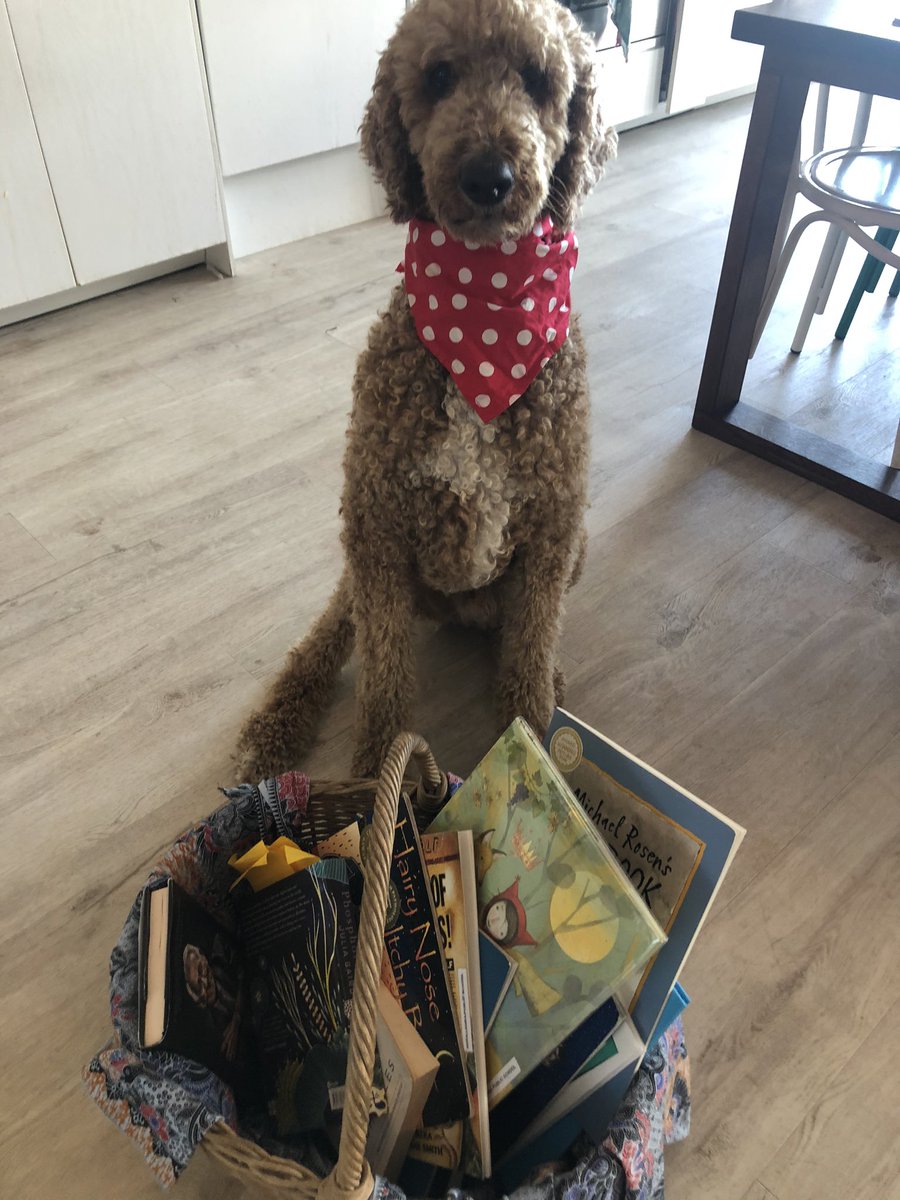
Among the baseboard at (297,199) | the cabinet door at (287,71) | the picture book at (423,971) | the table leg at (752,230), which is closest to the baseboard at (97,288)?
the baseboard at (297,199)

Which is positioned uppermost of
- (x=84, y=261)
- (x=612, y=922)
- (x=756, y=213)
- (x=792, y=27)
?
(x=792, y=27)

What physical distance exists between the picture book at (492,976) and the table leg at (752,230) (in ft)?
4.91

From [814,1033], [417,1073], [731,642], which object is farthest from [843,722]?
[417,1073]

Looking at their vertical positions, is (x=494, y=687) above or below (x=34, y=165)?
below

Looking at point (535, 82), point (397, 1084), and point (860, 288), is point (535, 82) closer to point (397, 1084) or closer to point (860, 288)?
point (397, 1084)

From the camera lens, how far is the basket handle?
76 cm

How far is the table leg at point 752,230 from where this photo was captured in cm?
178

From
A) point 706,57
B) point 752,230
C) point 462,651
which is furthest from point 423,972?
point 706,57

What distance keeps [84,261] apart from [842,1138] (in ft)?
8.19

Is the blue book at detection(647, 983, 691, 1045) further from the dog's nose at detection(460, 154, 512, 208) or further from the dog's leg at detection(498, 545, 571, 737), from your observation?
the dog's nose at detection(460, 154, 512, 208)

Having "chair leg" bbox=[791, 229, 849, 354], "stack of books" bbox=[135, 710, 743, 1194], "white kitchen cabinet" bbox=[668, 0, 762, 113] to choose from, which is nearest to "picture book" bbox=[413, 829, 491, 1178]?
"stack of books" bbox=[135, 710, 743, 1194]

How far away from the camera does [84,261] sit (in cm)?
248

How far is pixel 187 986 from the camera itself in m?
0.95

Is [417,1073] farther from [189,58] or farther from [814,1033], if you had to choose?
[189,58]
